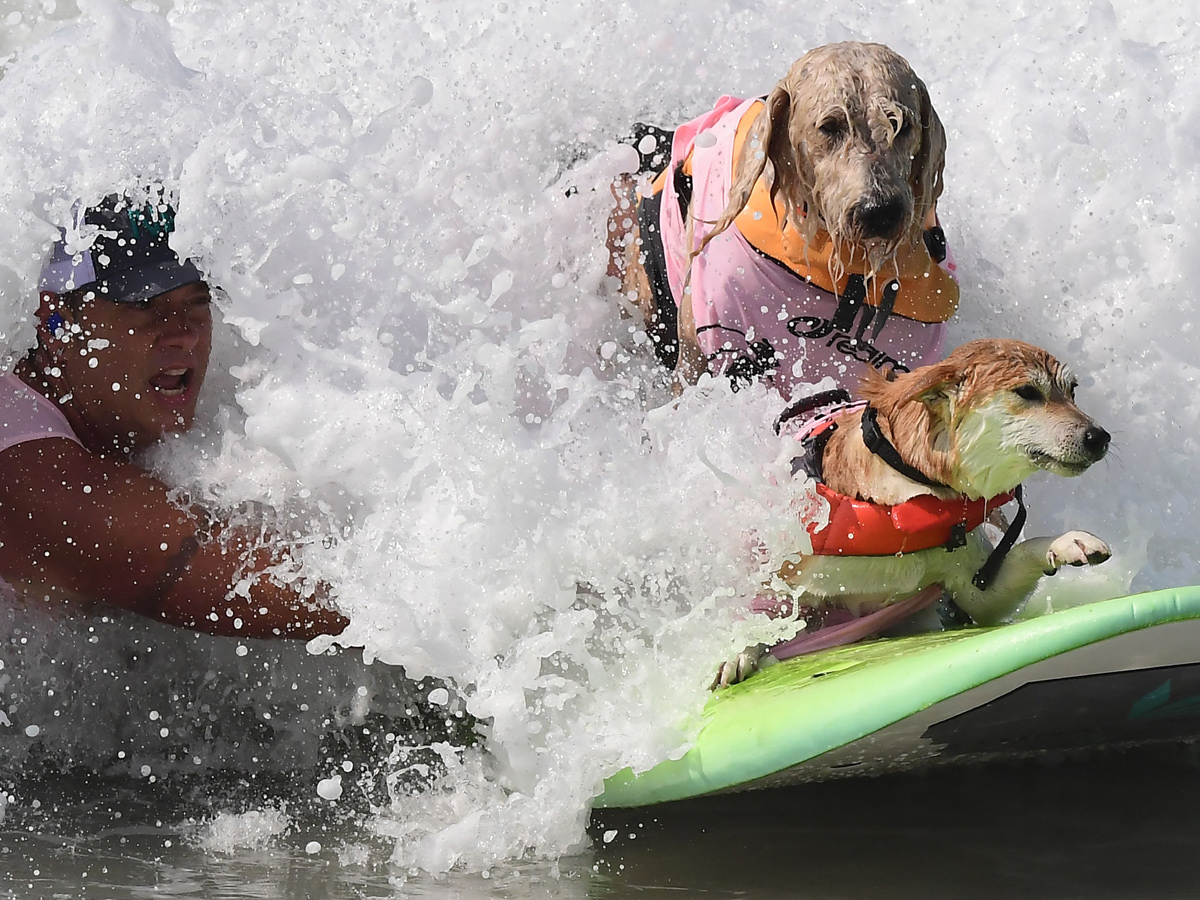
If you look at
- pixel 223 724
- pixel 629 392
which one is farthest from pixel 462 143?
pixel 223 724

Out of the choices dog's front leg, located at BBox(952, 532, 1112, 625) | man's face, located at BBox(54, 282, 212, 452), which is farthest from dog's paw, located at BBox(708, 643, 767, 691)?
man's face, located at BBox(54, 282, 212, 452)

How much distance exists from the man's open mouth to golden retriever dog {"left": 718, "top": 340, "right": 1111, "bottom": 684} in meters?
1.48

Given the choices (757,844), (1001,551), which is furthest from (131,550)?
(1001,551)

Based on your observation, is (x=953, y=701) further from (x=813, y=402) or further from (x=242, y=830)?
(x=242, y=830)

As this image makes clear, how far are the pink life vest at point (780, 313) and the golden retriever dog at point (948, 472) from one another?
41 cm

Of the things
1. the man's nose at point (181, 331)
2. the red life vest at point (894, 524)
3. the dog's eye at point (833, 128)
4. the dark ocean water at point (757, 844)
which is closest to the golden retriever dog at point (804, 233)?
the dog's eye at point (833, 128)

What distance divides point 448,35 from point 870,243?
221 centimetres

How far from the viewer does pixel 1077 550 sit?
262 centimetres

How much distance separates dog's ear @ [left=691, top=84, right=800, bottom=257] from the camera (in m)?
3.12

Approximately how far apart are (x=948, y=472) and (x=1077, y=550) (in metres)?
0.28

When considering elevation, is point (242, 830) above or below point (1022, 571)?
below

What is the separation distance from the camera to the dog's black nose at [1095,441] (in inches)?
98.7

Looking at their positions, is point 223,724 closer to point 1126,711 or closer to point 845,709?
point 845,709

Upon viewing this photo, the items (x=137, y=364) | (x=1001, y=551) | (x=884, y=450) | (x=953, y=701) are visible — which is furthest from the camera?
(x=137, y=364)
